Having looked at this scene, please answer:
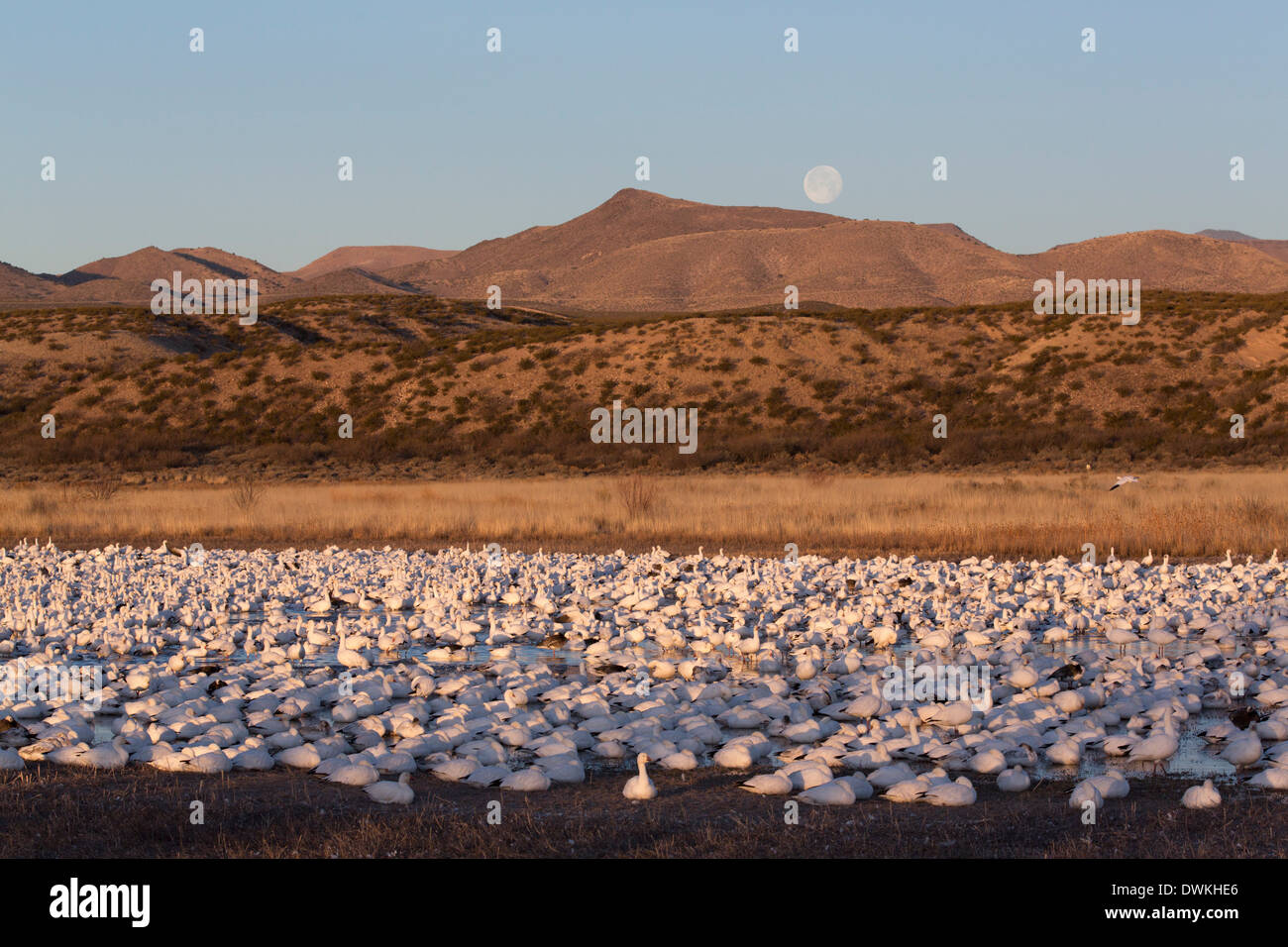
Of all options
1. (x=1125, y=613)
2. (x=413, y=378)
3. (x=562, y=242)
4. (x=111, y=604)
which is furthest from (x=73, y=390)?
(x=562, y=242)

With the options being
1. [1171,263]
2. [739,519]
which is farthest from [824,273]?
[739,519]

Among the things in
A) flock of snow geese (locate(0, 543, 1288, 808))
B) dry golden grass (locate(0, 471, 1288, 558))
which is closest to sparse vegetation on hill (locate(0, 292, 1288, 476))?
dry golden grass (locate(0, 471, 1288, 558))

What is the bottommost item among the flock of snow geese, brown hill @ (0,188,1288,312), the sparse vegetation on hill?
the flock of snow geese

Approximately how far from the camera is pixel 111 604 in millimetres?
13773

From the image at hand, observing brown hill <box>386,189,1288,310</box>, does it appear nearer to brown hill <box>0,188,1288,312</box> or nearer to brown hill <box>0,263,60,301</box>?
brown hill <box>0,188,1288,312</box>

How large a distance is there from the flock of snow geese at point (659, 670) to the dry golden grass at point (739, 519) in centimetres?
234

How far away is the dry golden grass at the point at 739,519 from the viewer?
19.8 metres

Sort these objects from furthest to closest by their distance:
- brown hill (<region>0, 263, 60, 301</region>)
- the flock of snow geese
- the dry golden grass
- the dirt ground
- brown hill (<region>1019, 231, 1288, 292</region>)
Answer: brown hill (<region>0, 263, 60, 301</region>), brown hill (<region>1019, 231, 1288, 292</region>), the dry golden grass, the flock of snow geese, the dirt ground

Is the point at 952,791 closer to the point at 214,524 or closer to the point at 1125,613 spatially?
the point at 1125,613

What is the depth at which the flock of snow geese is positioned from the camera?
288 inches

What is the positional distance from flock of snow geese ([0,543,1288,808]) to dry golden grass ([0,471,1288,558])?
7.69ft

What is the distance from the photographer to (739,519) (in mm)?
22172

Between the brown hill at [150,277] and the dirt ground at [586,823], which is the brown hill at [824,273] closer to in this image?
the brown hill at [150,277]

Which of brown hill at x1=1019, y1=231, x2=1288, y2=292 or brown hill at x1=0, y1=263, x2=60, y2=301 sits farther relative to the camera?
brown hill at x1=0, y1=263, x2=60, y2=301
